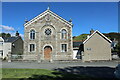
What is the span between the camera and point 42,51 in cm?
2566

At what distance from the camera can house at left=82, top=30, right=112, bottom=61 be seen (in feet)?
83.9

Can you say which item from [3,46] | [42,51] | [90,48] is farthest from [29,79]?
[3,46]

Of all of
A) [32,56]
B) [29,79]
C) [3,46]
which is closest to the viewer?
[29,79]

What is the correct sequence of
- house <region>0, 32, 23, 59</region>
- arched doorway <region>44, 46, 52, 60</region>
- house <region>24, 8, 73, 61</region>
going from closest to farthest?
house <region>24, 8, 73, 61</region> < arched doorway <region>44, 46, 52, 60</region> < house <region>0, 32, 23, 59</region>

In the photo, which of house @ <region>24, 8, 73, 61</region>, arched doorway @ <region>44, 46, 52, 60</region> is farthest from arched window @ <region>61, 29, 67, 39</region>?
arched doorway @ <region>44, 46, 52, 60</region>

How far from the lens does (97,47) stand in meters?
25.7

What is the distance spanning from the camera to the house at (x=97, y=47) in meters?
25.6

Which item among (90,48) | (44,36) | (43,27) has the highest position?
(43,27)

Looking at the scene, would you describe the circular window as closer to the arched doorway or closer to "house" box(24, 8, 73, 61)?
"house" box(24, 8, 73, 61)

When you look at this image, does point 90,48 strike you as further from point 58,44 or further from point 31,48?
point 31,48

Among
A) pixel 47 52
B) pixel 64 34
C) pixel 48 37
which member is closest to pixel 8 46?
pixel 47 52

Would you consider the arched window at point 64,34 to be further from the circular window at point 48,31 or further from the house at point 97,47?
the house at point 97,47

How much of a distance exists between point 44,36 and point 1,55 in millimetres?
14383

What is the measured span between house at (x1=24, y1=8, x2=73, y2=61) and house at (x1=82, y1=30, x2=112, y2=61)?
3.07 m
